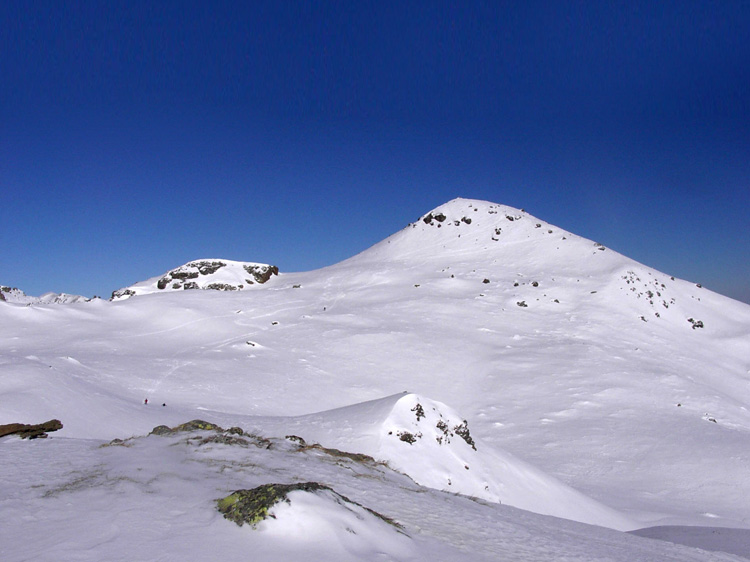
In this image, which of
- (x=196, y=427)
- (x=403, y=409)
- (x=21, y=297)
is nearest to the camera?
(x=196, y=427)

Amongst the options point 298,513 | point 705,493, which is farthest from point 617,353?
point 298,513

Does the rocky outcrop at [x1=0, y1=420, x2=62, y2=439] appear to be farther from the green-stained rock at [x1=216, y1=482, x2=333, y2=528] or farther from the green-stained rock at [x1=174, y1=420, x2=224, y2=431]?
the green-stained rock at [x1=216, y1=482, x2=333, y2=528]

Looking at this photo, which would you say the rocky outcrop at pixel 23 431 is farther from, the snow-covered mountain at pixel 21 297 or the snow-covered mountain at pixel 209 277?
the snow-covered mountain at pixel 21 297

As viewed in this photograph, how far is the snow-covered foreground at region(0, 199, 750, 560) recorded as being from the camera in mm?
4922

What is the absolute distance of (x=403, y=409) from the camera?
12148mm

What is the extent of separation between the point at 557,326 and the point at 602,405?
1047 centimetres

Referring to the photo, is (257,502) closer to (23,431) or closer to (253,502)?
(253,502)

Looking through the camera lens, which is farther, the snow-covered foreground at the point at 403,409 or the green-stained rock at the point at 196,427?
the green-stained rock at the point at 196,427

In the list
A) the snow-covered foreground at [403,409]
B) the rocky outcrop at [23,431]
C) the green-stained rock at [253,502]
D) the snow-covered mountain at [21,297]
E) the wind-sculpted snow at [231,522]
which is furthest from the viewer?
the snow-covered mountain at [21,297]

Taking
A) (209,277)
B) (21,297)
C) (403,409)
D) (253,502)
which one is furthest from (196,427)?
(21,297)

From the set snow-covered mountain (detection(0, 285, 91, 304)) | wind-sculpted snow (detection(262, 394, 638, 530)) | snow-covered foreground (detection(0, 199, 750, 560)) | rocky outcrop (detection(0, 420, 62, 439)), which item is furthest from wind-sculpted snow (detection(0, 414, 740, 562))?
snow-covered mountain (detection(0, 285, 91, 304))

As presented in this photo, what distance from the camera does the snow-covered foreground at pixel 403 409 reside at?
492 cm

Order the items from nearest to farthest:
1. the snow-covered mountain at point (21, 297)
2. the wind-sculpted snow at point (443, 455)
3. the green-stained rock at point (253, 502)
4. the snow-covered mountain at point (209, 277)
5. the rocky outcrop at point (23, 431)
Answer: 1. the green-stained rock at point (253, 502)
2. the rocky outcrop at point (23, 431)
3. the wind-sculpted snow at point (443, 455)
4. the snow-covered mountain at point (209, 277)
5. the snow-covered mountain at point (21, 297)

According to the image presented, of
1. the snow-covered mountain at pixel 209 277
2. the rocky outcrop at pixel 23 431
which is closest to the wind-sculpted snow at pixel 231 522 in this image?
the rocky outcrop at pixel 23 431
